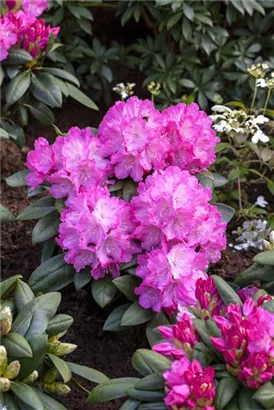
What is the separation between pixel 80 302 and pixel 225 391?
3.86 ft

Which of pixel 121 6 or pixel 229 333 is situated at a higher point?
pixel 229 333

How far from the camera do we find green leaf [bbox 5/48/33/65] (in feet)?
11.3

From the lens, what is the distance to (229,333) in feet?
6.97

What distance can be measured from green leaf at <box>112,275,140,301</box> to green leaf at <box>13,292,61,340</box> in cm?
27

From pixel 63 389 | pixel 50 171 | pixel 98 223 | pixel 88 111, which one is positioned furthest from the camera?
Answer: pixel 88 111

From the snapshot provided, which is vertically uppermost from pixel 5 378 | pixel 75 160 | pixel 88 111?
pixel 75 160

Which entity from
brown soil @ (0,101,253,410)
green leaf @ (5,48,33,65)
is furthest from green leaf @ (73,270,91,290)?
green leaf @ (5,48,33,65)

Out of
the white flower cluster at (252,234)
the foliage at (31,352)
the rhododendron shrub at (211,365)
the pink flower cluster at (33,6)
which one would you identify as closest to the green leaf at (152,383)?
the rhododendron shrub at (211,365)

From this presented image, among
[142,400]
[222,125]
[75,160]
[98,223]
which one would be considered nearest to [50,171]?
[75,160]

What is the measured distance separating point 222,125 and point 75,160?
2.25 feet

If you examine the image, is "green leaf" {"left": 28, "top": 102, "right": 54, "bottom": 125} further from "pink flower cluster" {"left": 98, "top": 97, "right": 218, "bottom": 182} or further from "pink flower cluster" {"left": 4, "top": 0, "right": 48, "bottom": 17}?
"pink flower cluster" {"left": 98, "top": 97, "right": 218, "bottom": 182}

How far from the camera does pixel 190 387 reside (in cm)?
205

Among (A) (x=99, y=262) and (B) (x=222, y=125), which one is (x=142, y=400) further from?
(B) (x=222, y=125)

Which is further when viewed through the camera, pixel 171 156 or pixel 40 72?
pixel 40 72
